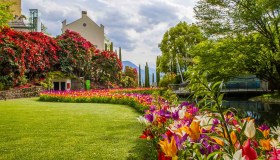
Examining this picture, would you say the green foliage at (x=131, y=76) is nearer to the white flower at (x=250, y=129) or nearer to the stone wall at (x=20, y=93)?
the stone wall at (x=20, y=93)

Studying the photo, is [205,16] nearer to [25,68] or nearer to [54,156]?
[54,156]

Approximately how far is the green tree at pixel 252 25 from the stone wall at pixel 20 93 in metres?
13.9

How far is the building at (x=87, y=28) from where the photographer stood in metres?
A: 48.2

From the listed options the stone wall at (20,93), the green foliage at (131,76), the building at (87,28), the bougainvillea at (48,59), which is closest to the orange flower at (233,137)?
the stone wall at (20,93)

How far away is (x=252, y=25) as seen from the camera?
15117 millimetres

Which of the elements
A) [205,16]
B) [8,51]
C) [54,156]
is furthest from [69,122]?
[8,51]

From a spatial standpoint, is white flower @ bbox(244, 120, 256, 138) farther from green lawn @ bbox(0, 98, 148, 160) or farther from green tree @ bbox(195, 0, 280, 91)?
green tree @ bbox(195, 0, 280, 91)

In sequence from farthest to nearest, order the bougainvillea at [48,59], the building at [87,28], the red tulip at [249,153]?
the building at [87,28] < the bougainvillea at [48,59] < the red tulip at [249,153]

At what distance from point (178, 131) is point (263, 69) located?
1610 cm

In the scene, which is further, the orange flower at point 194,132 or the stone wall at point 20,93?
the stone wall at point 20,93

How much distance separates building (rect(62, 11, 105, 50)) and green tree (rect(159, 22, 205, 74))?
34.7 feet

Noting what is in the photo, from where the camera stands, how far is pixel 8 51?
22.4m

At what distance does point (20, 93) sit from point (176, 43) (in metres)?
28.0

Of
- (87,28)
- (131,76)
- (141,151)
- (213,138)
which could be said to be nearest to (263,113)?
(141,151)
